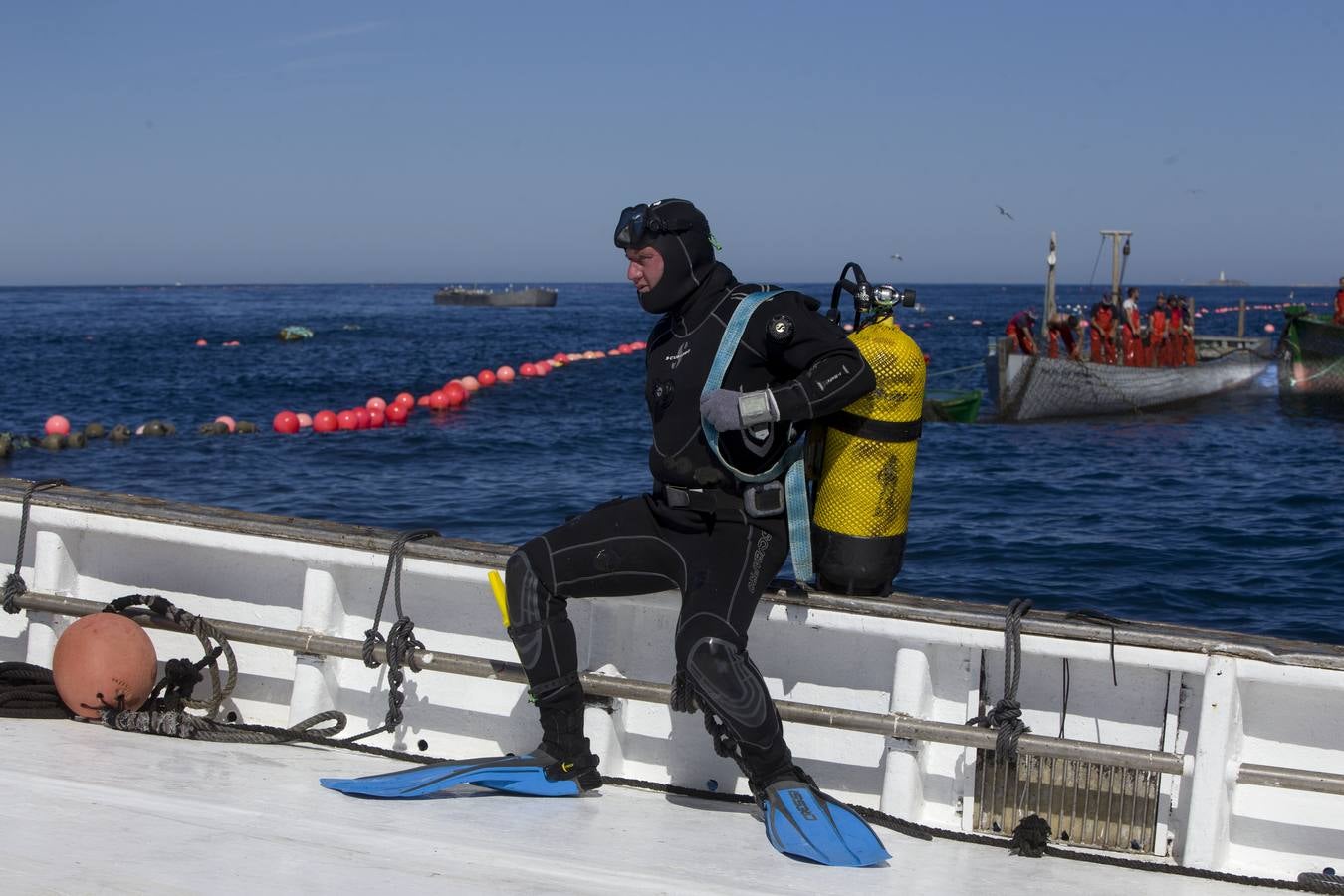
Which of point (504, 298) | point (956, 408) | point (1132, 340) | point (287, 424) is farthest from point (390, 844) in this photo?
point (504, 298)

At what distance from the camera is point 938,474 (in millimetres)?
21297

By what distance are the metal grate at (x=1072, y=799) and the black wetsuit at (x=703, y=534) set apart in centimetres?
76

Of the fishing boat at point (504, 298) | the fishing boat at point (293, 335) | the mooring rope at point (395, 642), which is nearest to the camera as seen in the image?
the mooring rope at point (395, 642)

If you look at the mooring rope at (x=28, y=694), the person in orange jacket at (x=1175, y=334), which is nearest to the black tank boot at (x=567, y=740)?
the mooring rope at (x=28, y=694)

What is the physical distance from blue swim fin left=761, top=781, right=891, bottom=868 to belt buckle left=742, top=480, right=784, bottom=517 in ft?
2.66

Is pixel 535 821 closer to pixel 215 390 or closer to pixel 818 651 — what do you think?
pixel 818 651

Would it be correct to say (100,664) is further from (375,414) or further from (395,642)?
(375,414)

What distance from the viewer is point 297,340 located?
2601 inches

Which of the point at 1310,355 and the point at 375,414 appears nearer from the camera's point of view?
the point at 375,414

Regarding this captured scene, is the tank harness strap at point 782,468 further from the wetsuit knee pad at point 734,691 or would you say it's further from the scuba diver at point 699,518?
the wetsuit knee pad at point 734,691

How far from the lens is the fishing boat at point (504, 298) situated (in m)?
126

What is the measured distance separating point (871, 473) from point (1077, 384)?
25994 millimetres

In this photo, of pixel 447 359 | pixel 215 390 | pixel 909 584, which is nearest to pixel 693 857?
pixel 909 584

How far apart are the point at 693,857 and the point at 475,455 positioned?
20.4 m
